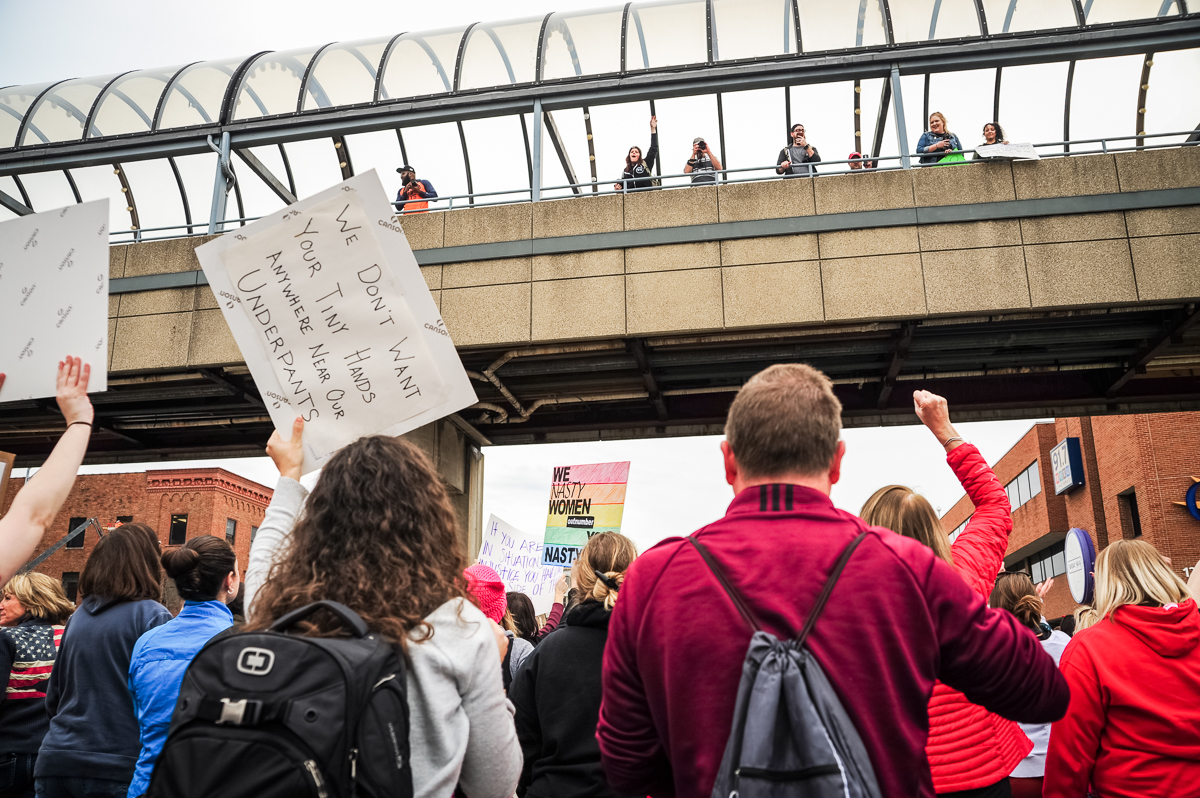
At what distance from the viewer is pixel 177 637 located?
354cm

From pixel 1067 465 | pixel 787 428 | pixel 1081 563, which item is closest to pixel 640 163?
pixel 787 428

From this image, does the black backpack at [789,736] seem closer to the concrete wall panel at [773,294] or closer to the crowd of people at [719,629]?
the crowd of people at [719,629]

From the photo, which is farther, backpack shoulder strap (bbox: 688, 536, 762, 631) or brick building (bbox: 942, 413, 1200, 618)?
brick building (bbox: 942, 413, 1200, 618)

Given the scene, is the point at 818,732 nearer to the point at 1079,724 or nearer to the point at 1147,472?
the point at 1079,724

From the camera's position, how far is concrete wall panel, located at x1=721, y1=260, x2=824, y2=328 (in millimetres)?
10000

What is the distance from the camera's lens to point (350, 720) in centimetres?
160

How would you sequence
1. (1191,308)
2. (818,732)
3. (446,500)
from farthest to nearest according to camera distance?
1. (1191,308)
2. (446,500)
3. (818,732)

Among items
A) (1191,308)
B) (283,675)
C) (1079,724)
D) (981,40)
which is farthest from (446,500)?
(981,40)

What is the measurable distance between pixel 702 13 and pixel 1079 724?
11138 mm

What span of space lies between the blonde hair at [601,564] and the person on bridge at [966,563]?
1.29 meters

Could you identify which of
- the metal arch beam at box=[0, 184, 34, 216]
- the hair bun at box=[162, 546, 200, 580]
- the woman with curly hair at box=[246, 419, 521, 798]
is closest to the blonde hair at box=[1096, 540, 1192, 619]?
the woman with curly hair at box=[246, 419, 521, 798]

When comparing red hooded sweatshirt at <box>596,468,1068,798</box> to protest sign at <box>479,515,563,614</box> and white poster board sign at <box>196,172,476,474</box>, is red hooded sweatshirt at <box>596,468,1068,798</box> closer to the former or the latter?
white poster board sign at <box>196,172,476,474</box>

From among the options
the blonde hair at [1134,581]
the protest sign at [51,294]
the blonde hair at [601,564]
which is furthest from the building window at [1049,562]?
the protest sign at [51,294]

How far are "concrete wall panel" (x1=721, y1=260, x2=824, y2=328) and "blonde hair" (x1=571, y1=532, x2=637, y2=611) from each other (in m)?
6.58
